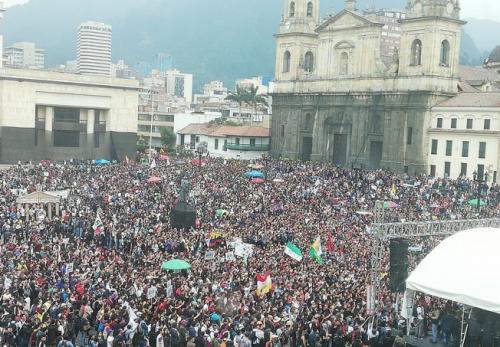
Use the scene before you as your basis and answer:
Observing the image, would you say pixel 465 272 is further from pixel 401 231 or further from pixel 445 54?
pixel 445 54

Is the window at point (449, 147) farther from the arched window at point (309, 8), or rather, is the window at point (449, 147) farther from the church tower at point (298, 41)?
the arched window at point (309, 8)

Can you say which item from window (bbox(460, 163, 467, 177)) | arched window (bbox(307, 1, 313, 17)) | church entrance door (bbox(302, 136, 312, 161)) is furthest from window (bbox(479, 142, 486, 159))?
arched window (bbox(307, 1, 313, 17))

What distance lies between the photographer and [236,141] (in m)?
81.8

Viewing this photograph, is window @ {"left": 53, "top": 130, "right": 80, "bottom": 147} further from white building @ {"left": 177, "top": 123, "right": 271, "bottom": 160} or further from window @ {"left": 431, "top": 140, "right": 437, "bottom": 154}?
window @ {"left": 431, "top": 140, "right": 437, "bottom": 154}

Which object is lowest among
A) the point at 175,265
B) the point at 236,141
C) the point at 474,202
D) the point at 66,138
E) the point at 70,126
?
the point at 175,265

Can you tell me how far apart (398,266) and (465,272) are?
21.3 ft

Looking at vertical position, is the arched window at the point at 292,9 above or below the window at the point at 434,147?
above

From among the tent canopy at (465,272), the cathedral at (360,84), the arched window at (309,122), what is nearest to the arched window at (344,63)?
the cathedral at (360,84)

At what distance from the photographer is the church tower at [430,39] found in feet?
191

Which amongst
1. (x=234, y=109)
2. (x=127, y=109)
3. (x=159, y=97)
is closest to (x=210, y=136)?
(x=127, y=109)

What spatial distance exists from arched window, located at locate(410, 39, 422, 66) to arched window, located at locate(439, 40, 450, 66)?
1.78 meters

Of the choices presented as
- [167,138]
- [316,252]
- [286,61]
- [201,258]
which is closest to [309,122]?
[286,61]

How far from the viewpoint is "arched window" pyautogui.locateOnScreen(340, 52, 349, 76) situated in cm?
6581

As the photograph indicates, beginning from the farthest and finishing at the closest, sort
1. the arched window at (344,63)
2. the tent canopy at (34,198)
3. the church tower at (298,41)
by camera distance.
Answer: the church tower at (298,41) → the arched window at (344,63) → the tent canopy at (34,198)
